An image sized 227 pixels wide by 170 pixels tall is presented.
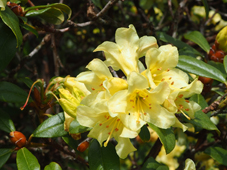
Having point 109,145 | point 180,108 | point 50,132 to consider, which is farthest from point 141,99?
point 50,132

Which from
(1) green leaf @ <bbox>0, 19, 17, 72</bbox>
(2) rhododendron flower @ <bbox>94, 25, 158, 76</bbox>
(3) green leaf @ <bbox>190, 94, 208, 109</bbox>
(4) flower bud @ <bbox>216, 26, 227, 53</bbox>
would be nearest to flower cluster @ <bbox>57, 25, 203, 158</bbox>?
(2) rhododendron flower @ <bbox>94, 25, 158, 76</bbox>

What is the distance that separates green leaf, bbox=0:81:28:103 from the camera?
119 cm

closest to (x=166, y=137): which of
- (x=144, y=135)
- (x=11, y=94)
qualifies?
(x=144, y=135)

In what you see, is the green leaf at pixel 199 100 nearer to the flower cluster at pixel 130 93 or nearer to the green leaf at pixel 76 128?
the flower cluster at pixel 130 93

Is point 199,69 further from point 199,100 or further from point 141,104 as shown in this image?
point 141,104

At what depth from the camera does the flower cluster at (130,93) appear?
86 centimetres

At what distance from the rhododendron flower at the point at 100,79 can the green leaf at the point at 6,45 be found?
0.42 metres

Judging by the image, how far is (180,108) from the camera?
97cm

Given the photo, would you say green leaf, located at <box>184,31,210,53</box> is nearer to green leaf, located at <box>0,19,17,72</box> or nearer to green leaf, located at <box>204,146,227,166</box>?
green leaf, located at <box>204,146,227,166</box>

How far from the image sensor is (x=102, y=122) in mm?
948

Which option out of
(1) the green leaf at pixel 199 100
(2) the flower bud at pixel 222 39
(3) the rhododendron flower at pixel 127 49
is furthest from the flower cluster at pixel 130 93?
(2) the flower bud at pixel 222 39

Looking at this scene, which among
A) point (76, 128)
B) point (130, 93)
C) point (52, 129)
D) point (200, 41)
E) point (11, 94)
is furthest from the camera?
point (200, 41)

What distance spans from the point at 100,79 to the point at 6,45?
507mm

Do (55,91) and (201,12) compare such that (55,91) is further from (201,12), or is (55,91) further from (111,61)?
(201,12)
